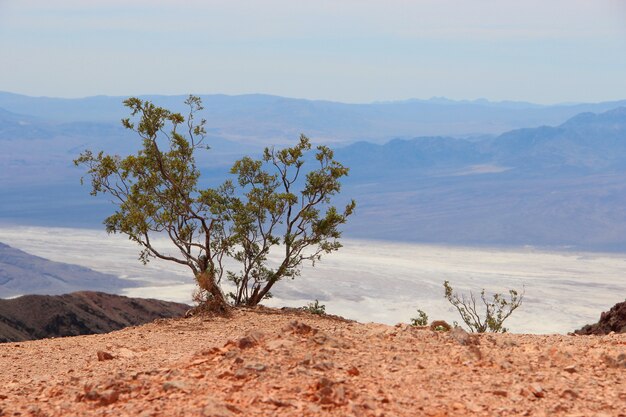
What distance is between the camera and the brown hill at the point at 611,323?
17.7 m

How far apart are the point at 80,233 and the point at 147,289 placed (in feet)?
242

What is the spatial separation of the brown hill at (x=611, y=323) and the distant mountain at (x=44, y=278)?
102m

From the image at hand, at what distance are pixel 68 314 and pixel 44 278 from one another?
91.3m

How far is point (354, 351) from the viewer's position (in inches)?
352

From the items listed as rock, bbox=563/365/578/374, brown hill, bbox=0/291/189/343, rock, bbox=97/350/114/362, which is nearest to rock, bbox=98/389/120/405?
rock, bbox=97/350/114/362

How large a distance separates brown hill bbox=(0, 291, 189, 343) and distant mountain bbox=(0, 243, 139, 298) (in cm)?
7769

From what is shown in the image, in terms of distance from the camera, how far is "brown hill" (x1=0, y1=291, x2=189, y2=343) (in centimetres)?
3176

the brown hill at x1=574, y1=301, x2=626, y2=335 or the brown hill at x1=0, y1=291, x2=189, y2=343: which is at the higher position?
the brown hill at x1=574, y1=301, x2=626, y2=335

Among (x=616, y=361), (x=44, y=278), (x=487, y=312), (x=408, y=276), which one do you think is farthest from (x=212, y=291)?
(x=408, y=276)

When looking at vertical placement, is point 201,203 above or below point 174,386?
above

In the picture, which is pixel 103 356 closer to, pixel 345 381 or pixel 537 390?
pixel 345 381

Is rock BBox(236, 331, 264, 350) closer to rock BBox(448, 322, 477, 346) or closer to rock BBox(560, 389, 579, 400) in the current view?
rock BBox(448, 322, 477, 346)

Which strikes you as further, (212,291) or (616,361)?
(212,291)

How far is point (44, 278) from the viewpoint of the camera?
4793 inches
